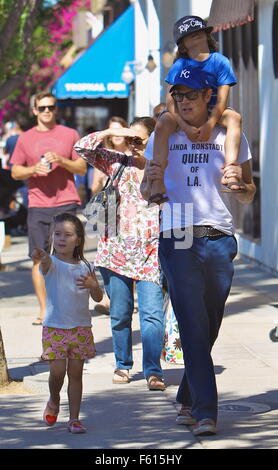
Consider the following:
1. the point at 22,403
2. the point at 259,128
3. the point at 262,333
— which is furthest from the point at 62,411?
the point at 259,128

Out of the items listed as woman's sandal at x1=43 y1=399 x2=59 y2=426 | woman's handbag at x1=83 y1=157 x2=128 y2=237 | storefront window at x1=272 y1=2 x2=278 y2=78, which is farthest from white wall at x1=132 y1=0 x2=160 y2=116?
woman's sandal at x1=43 y1=399 x2=59 y2=426

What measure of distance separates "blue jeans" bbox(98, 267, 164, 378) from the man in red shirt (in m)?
2.52

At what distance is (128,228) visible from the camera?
8281 mm

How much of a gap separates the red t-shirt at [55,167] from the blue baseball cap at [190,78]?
4.41 metres

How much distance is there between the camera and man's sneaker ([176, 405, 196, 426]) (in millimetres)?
6680

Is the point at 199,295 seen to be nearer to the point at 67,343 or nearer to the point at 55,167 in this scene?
the point at 67,343

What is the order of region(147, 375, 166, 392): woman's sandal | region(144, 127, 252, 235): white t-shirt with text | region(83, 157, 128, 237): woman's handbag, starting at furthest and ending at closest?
region(83, 157, 128, 237): woman's handbag
region(147, 375, 166, 392): woman's sandal
region(144, 127, 252, 235): white t-shirt with text

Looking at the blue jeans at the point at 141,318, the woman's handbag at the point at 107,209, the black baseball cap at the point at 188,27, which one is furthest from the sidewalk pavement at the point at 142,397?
the black baseball cap at the point at 188,27

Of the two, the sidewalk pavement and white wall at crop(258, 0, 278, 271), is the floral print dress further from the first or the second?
white wall at crop(258, 0, 278, 271)

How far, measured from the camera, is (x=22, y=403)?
756cm

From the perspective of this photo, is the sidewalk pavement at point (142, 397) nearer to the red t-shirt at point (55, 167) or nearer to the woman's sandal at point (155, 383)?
the woman's sandal at point (155, 383)

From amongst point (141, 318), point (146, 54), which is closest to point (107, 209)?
point (141, 318)
